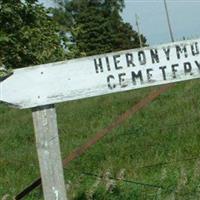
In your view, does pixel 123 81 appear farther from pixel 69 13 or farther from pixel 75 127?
pixel 69 13

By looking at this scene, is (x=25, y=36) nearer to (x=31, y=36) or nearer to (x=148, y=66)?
(x=31, y=36)

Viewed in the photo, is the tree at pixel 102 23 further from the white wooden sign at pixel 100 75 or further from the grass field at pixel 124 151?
the white wooden sign at pixel 100 75

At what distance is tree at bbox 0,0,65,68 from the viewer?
4.20m

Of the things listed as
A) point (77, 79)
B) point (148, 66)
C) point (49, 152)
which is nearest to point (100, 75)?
→ point (77, 79)

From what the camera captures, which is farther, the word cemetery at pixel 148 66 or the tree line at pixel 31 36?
the tree line at pixel 31 36

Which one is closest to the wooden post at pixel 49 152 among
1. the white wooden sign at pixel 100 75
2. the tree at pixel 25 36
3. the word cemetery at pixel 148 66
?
the white wooden sign at pixel 100 75

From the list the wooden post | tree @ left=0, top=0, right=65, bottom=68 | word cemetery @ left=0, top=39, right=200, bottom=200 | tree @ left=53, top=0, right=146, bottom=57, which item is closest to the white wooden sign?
word cemetery @ left=0, top=39, right=200, bottom=200

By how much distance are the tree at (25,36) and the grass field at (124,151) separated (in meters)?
0.93

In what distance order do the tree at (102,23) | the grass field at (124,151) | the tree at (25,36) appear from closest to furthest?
the tree at (25,36) → the grass field at (124,151) → the tree at (102,23)

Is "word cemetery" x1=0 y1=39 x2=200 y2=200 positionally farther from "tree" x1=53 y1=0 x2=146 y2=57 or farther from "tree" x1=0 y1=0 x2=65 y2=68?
"tree" x1=53 y1=0 x2=146 y2=57

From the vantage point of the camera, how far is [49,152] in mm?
3604

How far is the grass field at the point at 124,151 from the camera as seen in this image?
16.9 ft

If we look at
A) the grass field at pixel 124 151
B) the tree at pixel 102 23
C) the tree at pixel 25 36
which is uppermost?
the tree at pixel 102 23

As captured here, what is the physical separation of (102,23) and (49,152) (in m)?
51.5
